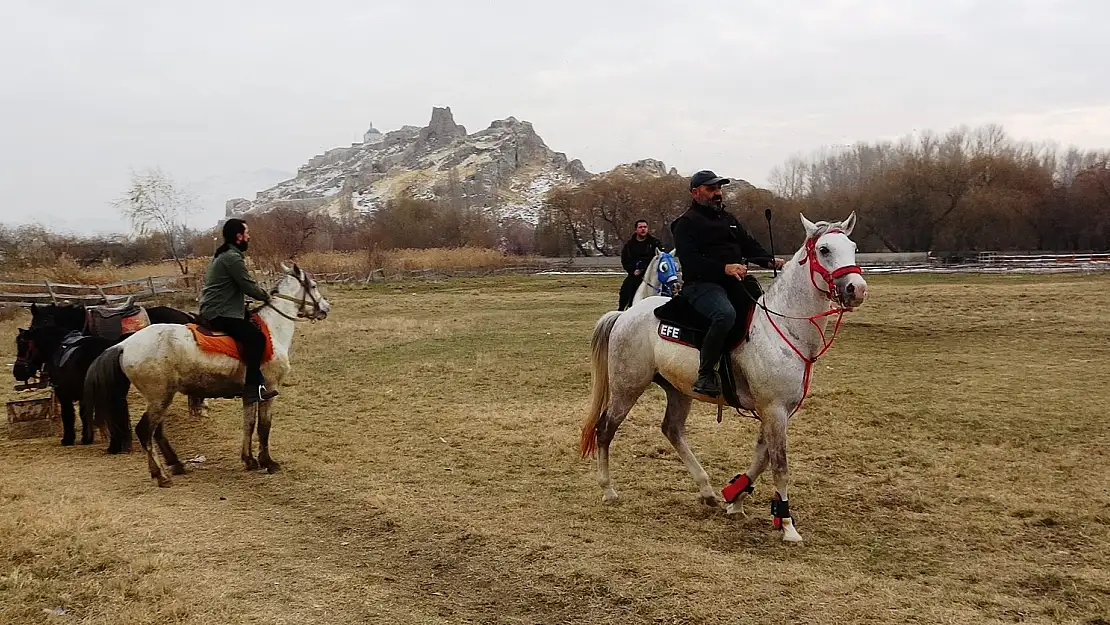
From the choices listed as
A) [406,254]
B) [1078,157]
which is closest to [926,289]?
[406,254]

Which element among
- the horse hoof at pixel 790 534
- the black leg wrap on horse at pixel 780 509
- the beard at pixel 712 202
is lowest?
the horse hoof at pixel 790 534

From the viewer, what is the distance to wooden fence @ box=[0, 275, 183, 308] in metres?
22.7

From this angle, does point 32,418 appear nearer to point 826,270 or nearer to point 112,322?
point 112,322

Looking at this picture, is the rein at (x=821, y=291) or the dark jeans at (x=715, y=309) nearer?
the rein at (x=821, y=291)

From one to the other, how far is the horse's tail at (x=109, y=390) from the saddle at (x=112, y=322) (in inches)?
75.8

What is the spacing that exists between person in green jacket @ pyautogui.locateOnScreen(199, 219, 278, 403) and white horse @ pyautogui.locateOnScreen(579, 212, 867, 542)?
3687 millimetres

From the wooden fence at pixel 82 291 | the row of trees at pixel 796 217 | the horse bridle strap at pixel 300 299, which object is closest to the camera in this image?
the horse bridle strap at pixel 300 299

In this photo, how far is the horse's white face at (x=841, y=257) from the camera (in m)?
4.84

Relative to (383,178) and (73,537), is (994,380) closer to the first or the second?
(73,537)

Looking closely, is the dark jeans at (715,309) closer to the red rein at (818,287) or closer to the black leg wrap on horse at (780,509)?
the red rein at (818,287)

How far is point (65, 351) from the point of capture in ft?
28.6

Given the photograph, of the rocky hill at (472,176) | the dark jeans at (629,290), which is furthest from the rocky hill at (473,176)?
the dark jeans at (629,290)

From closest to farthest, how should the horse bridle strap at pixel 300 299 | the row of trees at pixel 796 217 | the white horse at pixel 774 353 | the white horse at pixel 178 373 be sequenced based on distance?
the white horse at pixel 774 353 < the white horse at pixel 178 373 < the horse bridle strap at pixel 300 299 < the row of trees at pixel 796 217

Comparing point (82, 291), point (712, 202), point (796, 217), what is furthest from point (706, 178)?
point (796, 217)
